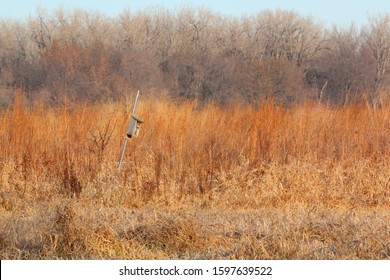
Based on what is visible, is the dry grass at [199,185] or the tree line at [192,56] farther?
the tree line at [192,56]

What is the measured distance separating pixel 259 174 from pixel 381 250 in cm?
353

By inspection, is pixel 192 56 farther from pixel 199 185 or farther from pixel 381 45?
pixel 199 185

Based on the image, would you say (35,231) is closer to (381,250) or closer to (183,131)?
(381,250)

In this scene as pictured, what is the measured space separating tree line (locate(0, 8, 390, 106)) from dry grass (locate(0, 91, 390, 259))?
10985 millimetres

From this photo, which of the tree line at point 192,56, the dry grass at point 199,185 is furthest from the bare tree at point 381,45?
the dry grass at point 199,185

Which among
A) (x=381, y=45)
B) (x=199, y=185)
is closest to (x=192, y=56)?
(x=381, y=45)

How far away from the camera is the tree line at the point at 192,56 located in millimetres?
24266

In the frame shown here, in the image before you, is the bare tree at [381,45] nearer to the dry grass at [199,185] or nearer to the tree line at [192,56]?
the tree line at [192,56]

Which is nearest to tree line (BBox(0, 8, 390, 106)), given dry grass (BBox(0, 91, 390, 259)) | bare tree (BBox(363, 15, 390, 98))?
bare tree (BBox(363, 15, 390, 98))

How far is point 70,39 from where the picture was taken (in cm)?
3762

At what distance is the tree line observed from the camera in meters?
24.3

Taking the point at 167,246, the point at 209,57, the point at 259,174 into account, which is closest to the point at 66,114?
the point at 259,174

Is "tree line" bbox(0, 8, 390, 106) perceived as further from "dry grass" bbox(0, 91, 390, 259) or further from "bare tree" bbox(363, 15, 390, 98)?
"dry grass" bbox(0, 91, 390, 259)

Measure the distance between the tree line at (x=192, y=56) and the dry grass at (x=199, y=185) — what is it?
10985 mm
